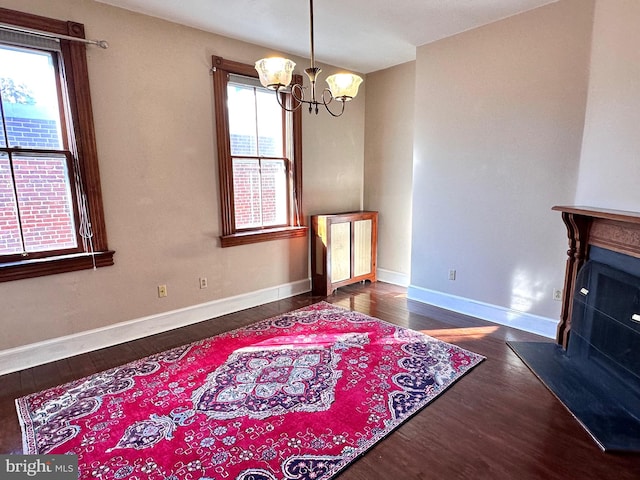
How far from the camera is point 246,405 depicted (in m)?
2.19

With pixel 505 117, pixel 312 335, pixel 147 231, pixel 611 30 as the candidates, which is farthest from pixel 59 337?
pixel 611 30

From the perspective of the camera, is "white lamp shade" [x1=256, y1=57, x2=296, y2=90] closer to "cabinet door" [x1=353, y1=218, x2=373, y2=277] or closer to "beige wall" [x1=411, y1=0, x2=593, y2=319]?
"beige wall" [x1=411, y1=0, x2=593, y2=319]

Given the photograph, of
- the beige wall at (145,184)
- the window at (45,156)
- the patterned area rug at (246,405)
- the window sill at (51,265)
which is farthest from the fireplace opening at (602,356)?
the window at (45,156)

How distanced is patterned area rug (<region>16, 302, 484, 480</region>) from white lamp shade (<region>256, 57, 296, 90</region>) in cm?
199

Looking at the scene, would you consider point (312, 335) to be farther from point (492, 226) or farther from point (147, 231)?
point (492, 226)

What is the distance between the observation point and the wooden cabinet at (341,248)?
4.25 metres

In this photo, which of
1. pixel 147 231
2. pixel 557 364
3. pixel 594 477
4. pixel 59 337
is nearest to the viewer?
pixel 594 477

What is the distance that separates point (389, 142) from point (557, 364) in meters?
3.13

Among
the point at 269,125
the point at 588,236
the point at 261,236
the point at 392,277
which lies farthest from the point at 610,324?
the point at 269,125

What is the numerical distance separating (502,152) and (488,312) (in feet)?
5.16

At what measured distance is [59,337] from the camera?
2793 mm

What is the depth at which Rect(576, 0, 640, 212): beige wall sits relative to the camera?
7.50 feet

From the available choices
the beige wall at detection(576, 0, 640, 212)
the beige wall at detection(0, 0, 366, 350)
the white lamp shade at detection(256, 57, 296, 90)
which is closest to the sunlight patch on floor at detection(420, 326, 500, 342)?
the beige wall at detection(576, 0, 640, 212)

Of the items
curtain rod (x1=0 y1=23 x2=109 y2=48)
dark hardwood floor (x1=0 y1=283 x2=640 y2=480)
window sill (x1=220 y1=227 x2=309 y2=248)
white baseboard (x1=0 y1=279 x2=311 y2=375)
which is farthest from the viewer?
window sill (x1=220 y1=227 x2=309 y2=248)
